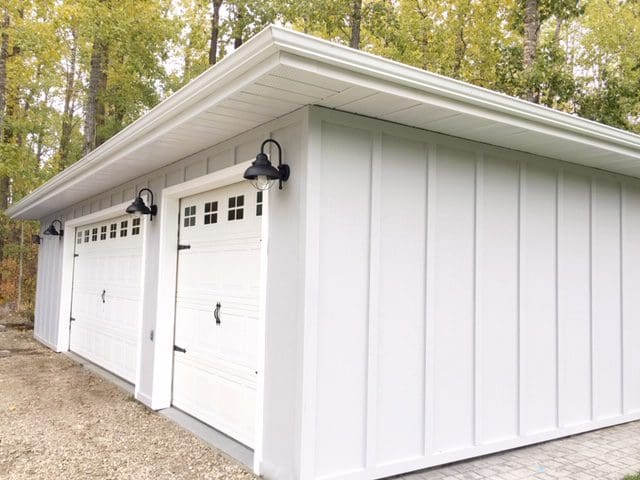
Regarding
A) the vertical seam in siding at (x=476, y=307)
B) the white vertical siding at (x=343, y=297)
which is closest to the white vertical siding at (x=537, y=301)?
the vertical seam in siding at (x=476, y=307)

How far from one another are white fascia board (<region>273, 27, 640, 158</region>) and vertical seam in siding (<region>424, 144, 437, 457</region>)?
55cm

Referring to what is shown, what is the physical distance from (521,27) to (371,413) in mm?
9682

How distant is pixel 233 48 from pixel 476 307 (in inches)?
426

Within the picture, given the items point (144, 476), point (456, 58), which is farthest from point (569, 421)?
point (456, 58)

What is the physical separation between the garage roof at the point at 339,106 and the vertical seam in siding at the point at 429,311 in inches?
12.6

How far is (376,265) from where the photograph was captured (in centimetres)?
334

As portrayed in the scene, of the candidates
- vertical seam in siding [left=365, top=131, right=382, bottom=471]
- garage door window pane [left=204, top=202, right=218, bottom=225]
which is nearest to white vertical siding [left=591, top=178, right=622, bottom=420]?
vertical seam in siding [left=365, top=131, right=382, bottom=471]

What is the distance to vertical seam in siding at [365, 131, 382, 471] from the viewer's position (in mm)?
3223

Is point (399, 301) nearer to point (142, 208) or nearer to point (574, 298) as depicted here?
point (574, 298)

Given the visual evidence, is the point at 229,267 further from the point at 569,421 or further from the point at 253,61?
the point at 569,421

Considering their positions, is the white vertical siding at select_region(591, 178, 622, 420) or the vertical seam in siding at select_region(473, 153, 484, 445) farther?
the white vertical siding at select_region(591, 178, 622, 420)

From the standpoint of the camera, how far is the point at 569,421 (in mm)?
4309

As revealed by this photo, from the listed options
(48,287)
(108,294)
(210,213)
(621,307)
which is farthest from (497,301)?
(48,287)

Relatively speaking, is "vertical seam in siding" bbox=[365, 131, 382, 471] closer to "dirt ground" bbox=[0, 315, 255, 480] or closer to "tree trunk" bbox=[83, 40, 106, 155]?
"dirt ground" bbox=[0, 315, 255, 480]
